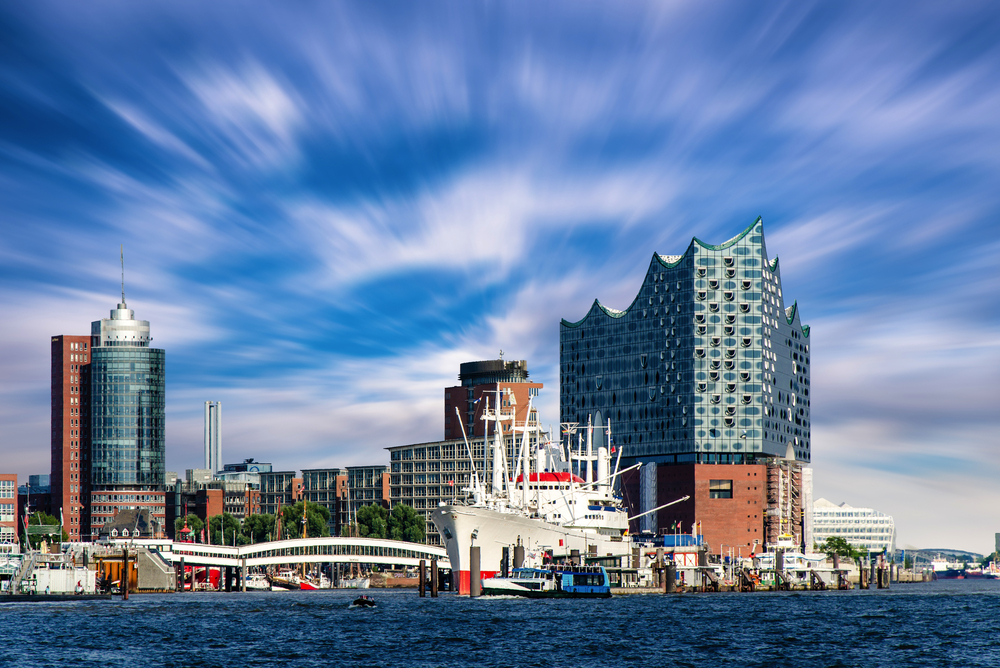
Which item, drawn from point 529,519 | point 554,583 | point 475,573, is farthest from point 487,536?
point 554,583

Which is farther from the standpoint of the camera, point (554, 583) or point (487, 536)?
point (487, 536)

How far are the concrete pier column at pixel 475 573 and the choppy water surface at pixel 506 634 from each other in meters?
3.59

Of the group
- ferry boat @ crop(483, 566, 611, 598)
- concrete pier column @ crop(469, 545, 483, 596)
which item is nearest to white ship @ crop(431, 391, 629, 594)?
concrete pier column @ crop(469, 545, 483, 596)

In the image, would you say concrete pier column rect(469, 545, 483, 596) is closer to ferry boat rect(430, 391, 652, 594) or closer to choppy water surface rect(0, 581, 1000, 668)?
choppy water surface rect(0, 581, 1000, 668)

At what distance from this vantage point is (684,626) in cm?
10925

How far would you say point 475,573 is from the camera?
146625mm

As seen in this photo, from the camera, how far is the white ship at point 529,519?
15375 cm

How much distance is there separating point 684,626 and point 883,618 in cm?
2668

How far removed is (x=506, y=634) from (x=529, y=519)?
5896cm

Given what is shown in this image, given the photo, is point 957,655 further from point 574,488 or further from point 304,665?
point 574,488

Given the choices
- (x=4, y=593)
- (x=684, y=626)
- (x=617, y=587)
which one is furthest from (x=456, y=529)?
(x=4, y=593)

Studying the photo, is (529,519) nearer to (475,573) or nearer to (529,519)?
(529,519)

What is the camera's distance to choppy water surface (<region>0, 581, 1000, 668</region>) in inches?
3314

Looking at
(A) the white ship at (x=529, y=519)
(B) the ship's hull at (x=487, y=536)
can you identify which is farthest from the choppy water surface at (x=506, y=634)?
(A) the white ship at (x=529, y=519)
